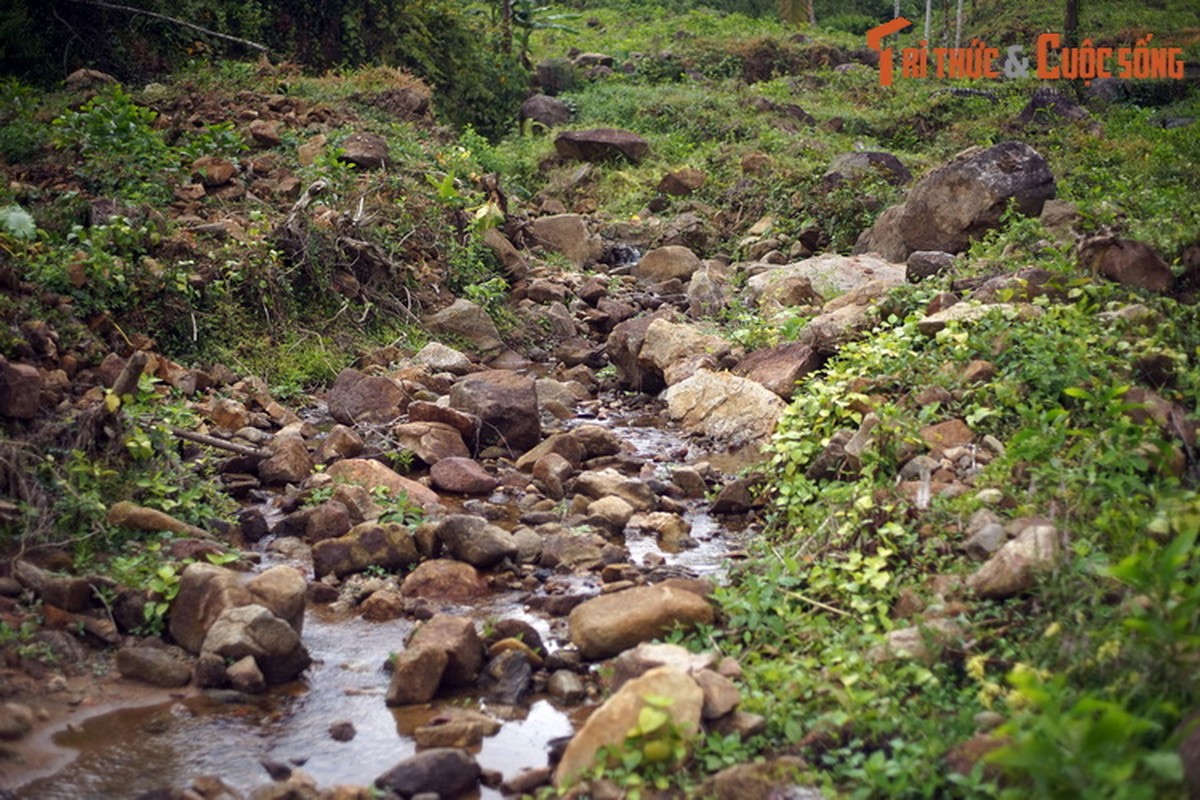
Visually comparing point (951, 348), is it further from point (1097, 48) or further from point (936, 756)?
point (1097, 48)

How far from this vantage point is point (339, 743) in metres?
3.57

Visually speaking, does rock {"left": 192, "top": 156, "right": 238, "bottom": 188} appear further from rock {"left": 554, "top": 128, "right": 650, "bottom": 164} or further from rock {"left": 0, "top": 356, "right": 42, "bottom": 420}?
rock {"left": 554, "top": 128, "right": 650, "bottom": 164}

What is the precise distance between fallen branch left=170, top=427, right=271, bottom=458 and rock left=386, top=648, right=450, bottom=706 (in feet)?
7.81

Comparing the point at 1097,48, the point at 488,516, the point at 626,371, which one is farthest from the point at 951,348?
the point at 1097,48

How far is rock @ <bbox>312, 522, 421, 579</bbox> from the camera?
16.0 feet

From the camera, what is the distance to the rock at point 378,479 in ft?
18.6

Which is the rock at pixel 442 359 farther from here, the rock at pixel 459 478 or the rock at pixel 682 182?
the rock at pixel 682 182

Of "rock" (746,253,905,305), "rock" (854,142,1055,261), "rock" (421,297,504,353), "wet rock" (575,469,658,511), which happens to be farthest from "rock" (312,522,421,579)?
"rock" (854,142,1055,261)

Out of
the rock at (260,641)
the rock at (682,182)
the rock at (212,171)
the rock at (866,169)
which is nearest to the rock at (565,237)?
the rock at (682,182)

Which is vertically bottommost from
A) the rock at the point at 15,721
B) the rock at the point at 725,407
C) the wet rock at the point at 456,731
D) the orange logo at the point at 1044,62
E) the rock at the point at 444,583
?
the rock at the point at 725,407

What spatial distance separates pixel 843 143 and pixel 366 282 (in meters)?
10.8

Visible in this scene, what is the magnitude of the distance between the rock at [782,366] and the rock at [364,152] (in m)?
4.90

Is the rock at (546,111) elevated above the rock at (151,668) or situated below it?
above

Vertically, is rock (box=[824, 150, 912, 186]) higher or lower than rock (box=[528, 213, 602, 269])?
higher
